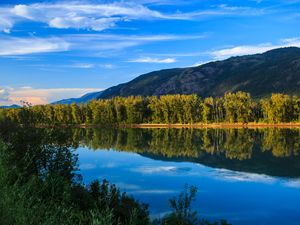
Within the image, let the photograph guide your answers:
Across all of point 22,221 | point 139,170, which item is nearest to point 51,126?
point 22,221

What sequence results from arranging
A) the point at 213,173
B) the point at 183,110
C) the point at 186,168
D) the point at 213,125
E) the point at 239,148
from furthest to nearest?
the point at 183,110 → the point at 213,125 → the point at 239,148 → the point at 186,168 → the point at 213,173

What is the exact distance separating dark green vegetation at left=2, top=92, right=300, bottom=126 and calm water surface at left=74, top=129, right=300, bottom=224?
5695 cm

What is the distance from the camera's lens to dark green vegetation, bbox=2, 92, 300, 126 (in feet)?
506

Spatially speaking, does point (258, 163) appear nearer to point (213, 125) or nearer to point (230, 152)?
point (230, 152)

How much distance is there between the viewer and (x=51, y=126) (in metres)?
32.6

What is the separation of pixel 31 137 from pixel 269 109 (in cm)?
13397

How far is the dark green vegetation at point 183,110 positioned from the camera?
154 metres

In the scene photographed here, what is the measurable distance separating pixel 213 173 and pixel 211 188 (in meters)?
12.4

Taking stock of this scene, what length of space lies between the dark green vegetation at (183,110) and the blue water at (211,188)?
85.0m

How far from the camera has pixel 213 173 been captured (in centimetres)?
5966

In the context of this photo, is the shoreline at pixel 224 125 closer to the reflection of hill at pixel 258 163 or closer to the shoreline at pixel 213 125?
the shoreline at pixel 213 125

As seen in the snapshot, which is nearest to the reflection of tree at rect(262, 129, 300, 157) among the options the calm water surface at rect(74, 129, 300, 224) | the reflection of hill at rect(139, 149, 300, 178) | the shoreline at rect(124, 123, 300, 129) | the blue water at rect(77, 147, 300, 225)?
the calm water surface at rect(74, 129, 300, 224)

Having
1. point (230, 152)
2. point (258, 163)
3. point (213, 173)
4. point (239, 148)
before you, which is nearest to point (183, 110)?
point (239, 148)

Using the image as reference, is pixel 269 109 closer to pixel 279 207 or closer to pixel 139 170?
pixel 139 170
